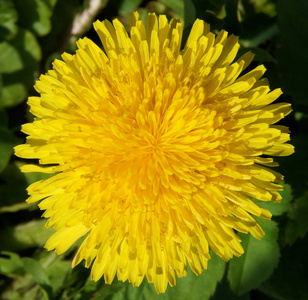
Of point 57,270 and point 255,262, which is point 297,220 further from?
point 57,270

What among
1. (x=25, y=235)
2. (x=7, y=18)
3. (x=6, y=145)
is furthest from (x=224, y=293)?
(x=7, y=18)

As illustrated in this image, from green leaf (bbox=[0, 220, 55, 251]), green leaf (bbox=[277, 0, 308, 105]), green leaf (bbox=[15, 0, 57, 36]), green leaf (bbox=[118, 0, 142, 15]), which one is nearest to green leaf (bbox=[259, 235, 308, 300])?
green leaf (bbox=[277, 0, 308, 105])

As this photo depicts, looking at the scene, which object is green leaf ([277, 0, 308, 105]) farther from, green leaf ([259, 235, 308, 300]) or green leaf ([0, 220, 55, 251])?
green leaf ([0, 220, 55, 251])

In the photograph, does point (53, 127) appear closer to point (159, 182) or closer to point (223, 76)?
point (159, 182)

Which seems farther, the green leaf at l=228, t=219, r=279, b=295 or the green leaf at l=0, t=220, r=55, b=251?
the green leaf at l=0, t=220, r=55, b=251

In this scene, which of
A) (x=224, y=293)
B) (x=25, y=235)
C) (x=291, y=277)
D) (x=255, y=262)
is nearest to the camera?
(x=255, y=262)

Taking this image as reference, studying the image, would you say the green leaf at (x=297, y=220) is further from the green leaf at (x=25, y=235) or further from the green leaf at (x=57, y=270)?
the green leaf at (x=25, y=235)
